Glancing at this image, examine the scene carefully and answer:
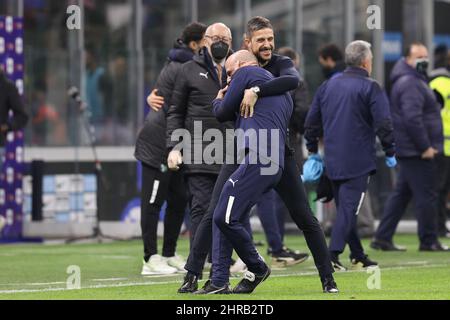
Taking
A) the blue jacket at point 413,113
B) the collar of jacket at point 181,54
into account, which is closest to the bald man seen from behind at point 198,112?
the collar of jacket at point 181,54

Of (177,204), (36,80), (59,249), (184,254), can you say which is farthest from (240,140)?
(36,80)

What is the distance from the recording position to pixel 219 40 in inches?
447

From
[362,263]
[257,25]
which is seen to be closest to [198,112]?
[257,25]

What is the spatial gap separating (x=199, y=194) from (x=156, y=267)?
1420mm

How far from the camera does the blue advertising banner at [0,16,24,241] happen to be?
1722 cm

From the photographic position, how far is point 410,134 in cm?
1544

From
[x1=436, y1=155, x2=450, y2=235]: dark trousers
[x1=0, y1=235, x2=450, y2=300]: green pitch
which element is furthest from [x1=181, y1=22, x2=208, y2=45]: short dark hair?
[x1=436, y1=155, x2=450, y2=235]: dark trousers

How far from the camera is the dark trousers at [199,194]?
11.4m

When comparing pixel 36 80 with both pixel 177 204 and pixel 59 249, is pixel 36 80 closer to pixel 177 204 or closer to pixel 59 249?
pixel 59 249

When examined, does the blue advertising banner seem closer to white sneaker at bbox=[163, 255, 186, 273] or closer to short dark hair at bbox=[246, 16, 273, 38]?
white sneaker at bbox=[163, 255, 186, 273]

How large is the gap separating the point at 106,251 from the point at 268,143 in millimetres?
6336

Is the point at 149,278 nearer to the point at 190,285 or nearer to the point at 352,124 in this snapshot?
the point at 190,285

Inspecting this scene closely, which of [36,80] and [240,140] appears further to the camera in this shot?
[36,80]

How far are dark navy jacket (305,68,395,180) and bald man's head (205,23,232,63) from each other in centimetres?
185
